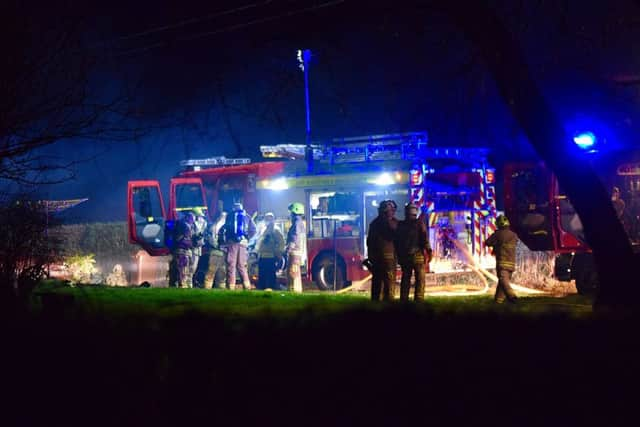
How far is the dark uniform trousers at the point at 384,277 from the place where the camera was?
11.6 metres

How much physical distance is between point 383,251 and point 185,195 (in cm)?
818

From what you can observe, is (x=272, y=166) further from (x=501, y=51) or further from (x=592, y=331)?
(x=592, y=331)

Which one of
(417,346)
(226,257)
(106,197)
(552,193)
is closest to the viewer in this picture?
(417,346)

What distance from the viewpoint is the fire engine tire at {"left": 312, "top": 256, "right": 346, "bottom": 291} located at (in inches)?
649

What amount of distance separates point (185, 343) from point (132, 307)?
3041 mm

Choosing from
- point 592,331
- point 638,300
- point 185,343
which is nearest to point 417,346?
point 592,331

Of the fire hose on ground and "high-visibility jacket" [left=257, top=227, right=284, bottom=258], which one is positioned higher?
"high-visibility jacket" [left=257, top=227, right=284, bottom=258]

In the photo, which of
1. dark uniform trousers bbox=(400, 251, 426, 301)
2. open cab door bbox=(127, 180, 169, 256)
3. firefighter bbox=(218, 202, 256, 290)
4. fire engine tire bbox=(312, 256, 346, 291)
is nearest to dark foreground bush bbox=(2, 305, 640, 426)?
dark uniform trousers bbox=(400, 251, 426, 301)

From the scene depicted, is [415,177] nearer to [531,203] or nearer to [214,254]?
[531,203]

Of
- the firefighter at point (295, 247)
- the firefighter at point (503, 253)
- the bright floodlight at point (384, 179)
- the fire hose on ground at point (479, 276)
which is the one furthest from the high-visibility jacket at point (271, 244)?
the firefighter at point (503, 253)

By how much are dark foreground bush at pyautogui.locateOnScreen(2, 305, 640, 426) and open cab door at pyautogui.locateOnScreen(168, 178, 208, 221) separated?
13.7 metres

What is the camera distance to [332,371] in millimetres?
3986

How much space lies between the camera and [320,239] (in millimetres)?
16672

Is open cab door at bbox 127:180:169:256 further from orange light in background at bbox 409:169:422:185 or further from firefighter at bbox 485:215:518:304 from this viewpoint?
firefighter at bbox 485:215:518:304
